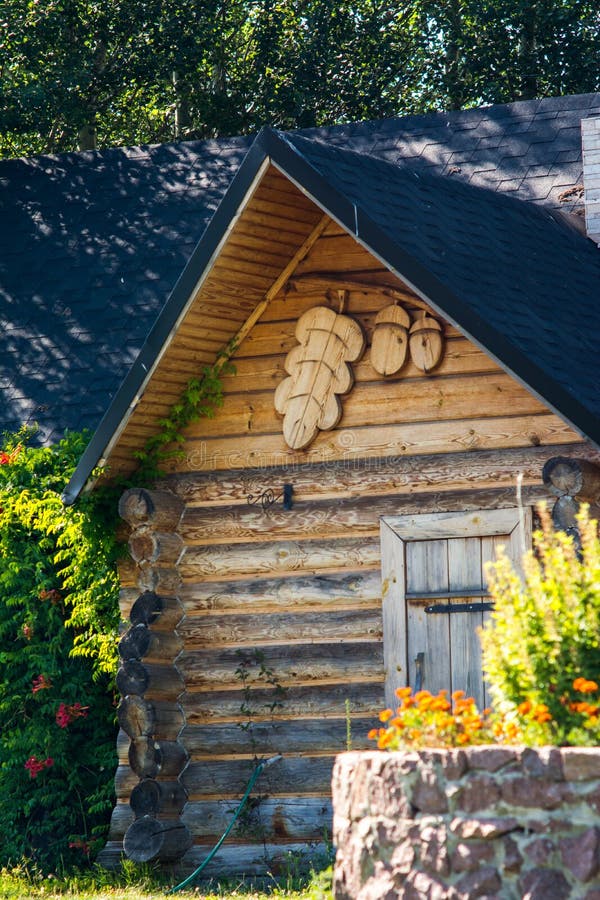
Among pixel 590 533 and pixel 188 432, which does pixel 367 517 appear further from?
pixel 590 533

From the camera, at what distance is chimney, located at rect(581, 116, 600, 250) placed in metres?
13.1

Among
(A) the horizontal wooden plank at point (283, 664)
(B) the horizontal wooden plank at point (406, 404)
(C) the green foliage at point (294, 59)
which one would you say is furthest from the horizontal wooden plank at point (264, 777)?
(C) the green foliage at point (294, 59)

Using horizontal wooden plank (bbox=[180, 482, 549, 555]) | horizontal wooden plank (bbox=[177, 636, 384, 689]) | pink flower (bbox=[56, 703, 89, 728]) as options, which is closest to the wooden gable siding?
horizontal wooden plank (bbox=[180, 482, 549, 555])

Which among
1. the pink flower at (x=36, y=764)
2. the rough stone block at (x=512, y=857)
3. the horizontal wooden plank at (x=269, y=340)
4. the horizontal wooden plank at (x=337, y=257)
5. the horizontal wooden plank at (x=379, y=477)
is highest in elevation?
the horizontal wooden plank at (x=337, y=257)

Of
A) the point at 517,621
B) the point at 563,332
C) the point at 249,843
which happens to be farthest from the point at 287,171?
the point at 249,843

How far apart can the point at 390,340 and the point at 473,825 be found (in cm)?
430

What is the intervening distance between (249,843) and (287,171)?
461cm

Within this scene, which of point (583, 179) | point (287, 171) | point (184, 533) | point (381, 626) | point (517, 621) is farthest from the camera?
point (583, 179)

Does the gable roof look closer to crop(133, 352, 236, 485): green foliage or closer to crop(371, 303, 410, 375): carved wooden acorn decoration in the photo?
crop(371, 303, 410, 375): carved wooden acorn decoration

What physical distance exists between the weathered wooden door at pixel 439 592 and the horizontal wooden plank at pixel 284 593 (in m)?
0.18

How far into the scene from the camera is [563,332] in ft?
33.1

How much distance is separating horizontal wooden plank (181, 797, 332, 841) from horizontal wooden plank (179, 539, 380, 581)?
1.60m

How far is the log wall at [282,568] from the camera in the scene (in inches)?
405

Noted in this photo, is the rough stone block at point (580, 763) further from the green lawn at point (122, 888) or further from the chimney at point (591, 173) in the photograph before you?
the chimney at point (591, 173)
